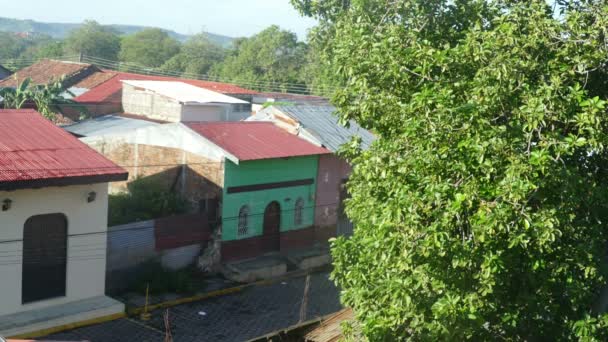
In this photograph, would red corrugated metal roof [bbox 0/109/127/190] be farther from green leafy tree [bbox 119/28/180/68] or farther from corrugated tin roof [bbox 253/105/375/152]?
green leafy tree [bbox 119/28/180/68]

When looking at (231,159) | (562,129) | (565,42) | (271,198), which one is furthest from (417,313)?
(271,198)

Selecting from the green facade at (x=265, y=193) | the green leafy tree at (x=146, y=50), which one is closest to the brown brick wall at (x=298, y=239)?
the green facade at (x=265, y=193)

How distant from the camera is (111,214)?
1842 cm

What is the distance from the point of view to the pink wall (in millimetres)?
22591

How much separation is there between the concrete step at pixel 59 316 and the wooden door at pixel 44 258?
336 millimetres

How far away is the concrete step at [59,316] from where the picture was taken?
14500 mm

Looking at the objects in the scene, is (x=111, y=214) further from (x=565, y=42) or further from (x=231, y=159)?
(x=565, y=42)

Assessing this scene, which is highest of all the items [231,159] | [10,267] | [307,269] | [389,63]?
[389,63]

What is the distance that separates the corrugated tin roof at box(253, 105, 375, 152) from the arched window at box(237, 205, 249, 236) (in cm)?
336

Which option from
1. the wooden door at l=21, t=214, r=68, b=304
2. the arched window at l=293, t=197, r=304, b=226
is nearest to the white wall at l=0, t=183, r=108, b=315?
the wooden door at l=21, t=214, r=68, b=304

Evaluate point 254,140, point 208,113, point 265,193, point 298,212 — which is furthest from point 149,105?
point 265,193

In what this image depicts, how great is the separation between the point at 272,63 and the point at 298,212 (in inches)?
A: 1295

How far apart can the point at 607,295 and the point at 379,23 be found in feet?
14.9

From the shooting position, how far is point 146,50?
2963 inches
